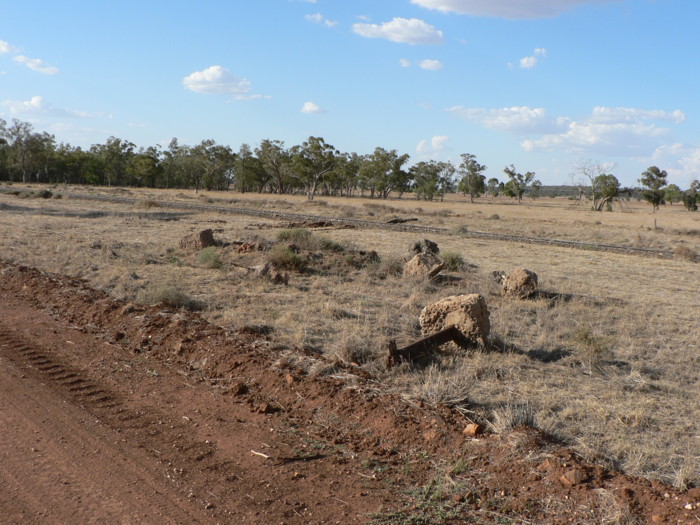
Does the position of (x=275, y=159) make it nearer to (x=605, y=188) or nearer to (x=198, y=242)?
(x=605, y=188)

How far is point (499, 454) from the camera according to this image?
533 cm

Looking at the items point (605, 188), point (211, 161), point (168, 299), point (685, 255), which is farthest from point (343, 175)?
point (168, 299)

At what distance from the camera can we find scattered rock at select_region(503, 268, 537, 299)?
42.6 ft

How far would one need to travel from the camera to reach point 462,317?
859 centimetres

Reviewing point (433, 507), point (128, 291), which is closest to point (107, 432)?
point (433, 507)

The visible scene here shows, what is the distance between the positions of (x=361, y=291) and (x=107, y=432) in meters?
7.79

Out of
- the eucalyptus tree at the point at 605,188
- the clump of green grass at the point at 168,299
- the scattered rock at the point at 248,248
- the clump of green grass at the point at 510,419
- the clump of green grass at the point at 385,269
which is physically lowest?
the clump of green grass at the point at 510,419

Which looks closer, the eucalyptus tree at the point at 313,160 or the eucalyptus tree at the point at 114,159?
the eucalyptus tree at the point at 313,160

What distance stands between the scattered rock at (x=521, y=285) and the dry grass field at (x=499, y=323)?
1.05ft

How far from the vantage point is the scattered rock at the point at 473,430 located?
5.71 metres

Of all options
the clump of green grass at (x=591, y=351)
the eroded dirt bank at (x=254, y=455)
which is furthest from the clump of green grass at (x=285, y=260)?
→ the clump of green grass at (x=591, y=351)

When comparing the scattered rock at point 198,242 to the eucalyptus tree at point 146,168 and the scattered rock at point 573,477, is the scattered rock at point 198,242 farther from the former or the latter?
the eucalyptus tree at point 146,168

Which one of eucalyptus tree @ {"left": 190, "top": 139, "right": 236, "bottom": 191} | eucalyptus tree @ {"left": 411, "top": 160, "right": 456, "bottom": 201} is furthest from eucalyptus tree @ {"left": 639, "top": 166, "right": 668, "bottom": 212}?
eucalyptus tree @ {"left": 190, "top": 139, "right": 236, "bottom": 191}

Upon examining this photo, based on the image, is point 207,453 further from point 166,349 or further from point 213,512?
point 166,349
